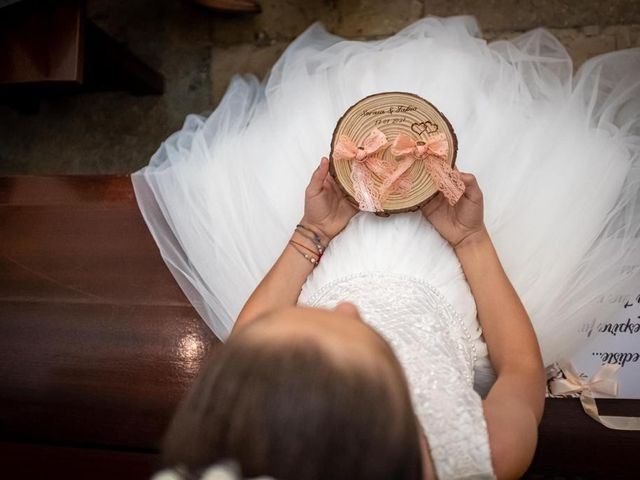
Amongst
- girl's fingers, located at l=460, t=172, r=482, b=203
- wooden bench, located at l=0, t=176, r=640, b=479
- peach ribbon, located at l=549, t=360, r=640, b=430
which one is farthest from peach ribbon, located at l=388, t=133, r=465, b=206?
wooden bench, located at l=0, t=176, r=640, b=479

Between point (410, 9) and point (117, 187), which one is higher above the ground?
point (410, 9)

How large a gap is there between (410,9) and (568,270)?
91 centimetres

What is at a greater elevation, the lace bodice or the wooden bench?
the lace bodice

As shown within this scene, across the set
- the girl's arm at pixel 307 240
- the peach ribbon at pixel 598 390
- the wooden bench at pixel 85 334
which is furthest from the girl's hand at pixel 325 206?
the peach ribbon at pixel 598 390

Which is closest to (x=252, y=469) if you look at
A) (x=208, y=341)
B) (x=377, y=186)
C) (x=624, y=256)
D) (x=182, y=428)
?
(x=182, y=428)

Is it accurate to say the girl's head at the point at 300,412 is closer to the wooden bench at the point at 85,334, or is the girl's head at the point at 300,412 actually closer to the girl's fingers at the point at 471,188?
the girl's fingers at the point at 471,188

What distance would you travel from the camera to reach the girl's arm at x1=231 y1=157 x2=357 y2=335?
1080 mm

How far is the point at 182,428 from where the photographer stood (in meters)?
0.59

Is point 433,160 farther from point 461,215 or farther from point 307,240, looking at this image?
point 307,240

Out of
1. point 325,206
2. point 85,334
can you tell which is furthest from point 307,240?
point 85,334

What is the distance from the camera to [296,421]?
56 cm

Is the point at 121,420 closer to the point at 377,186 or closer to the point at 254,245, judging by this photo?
the point at 254,245

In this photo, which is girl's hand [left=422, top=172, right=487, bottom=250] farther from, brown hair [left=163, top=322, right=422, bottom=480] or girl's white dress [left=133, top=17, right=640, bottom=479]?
brown hair [left=163, top=322, right=422, bottom=480]

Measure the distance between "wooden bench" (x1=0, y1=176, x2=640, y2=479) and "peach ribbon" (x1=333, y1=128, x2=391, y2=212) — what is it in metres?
0.44
